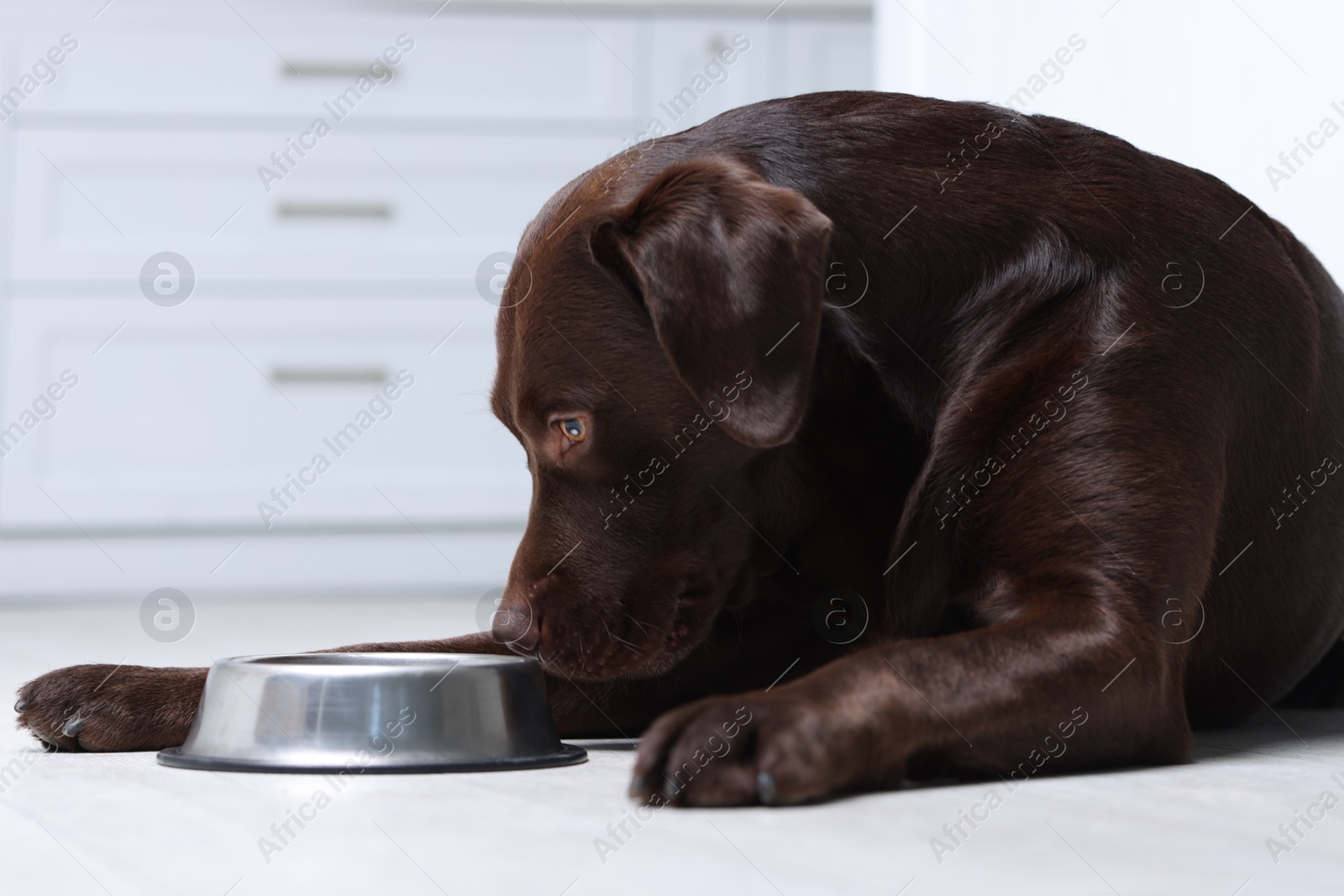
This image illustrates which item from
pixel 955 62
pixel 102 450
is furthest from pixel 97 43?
pixel 955 62

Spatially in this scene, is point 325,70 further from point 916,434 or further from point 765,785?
point 765,785

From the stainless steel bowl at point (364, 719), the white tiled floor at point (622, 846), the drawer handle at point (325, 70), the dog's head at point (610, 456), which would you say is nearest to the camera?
the white tiled floor at point (622, 846)

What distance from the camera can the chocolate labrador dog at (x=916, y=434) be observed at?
57.1 inches

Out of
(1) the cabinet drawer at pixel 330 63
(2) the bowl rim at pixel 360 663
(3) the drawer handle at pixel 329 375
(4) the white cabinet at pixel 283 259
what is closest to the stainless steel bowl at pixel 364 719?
(2) the bowl rim at pixel 360 663

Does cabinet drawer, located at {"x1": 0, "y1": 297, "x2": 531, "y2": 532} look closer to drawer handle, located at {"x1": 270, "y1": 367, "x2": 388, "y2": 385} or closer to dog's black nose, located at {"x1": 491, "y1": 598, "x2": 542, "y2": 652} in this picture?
drawer handle, located at {"x1": 270, "y1": 367, "x2": 388, "y2": 385}

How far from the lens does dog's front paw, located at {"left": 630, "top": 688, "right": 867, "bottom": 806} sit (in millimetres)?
1155

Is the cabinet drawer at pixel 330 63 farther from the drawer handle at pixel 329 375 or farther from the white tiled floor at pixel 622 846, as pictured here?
the white tiled floor at pixel 622 846

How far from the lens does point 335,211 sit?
14.6 feet

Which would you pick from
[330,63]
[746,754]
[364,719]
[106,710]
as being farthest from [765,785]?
[330,63]

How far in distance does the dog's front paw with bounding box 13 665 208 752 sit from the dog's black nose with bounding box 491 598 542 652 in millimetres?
366

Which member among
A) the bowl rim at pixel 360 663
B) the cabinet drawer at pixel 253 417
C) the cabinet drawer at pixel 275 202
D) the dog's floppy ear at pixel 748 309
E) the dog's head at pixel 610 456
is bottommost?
the cabinet drawer at pixel 253 417

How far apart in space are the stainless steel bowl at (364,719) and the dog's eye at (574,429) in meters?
0.28

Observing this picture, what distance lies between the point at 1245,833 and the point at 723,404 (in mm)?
605

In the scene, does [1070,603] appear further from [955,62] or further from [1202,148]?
[955,62]
